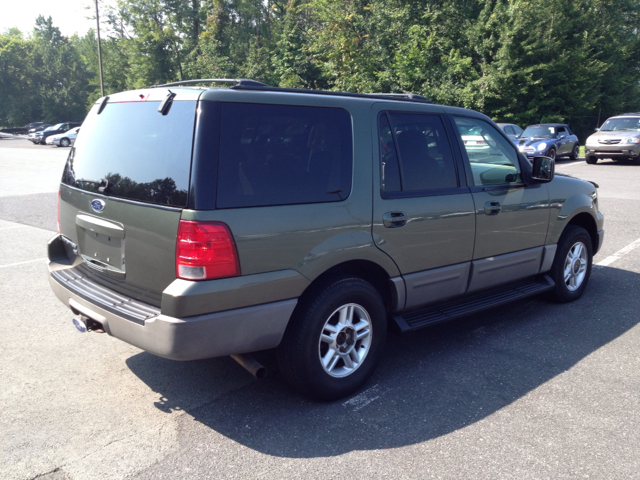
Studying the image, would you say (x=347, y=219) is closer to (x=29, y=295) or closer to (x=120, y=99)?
(x=120, y=99)

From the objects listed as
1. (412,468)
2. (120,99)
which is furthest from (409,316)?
(120,99)

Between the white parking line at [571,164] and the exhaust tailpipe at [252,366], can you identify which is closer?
the exhaust tailpipe at [252,366]

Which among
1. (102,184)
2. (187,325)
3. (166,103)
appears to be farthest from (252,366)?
(166,103)

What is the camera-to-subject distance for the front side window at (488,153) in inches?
176

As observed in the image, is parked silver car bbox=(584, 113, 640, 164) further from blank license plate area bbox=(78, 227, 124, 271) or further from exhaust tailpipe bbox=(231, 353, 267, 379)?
blank license plate area bbox=(78, 227, 124, 271)

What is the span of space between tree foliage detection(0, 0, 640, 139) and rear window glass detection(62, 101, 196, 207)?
28.8 m

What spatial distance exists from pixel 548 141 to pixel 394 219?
64.3 ft

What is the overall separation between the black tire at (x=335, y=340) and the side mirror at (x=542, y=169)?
2047 millimetres

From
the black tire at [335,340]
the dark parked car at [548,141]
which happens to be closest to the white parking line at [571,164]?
the dark parked car at [548,141]

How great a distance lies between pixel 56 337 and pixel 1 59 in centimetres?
8129

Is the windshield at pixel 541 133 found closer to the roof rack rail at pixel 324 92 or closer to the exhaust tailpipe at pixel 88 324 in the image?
the roof rack rail at pixel 324 92

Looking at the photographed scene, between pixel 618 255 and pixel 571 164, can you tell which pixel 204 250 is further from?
pixel 571 164

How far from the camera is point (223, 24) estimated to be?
168 feet

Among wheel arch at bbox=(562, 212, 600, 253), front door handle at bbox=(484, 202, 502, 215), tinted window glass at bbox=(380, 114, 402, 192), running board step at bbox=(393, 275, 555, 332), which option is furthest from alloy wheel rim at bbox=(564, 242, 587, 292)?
tinted window glass at bbox=(380, 114, 402, 192)
